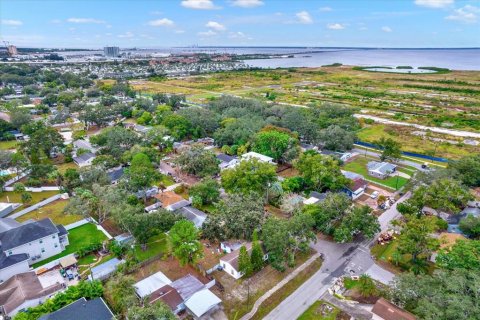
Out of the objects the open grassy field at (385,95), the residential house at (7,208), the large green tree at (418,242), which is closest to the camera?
the large green tree at (418,242)

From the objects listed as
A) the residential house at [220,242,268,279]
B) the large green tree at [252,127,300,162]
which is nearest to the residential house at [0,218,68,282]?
the residential house at [220,242,268,279]

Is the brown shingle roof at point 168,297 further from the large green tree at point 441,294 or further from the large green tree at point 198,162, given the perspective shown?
the large green tree at point 198,162

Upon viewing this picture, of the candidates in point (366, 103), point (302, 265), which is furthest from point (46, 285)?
point (366, 103)

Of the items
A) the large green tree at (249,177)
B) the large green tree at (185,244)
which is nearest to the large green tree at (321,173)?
the large green tree at (249,177)

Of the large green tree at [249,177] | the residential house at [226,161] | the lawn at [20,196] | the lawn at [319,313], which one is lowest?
the lawn at [319,313]

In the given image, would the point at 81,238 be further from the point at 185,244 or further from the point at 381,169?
the point at 381,169

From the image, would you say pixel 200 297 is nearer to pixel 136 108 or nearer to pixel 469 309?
pixel 469 309

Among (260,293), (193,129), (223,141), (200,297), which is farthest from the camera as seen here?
(193,129)
